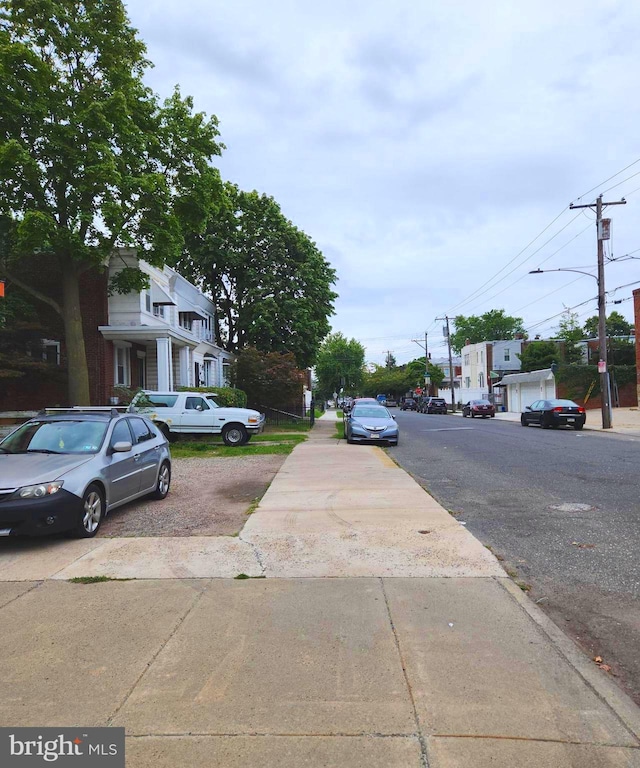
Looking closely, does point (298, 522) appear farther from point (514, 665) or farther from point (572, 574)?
point (514, 665)

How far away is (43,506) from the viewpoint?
6414 mm

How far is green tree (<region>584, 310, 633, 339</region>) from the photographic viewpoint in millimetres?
66062

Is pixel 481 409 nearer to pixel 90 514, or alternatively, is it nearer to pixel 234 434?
pixel 234 434

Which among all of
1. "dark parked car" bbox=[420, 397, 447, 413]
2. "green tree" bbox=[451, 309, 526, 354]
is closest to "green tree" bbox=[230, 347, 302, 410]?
"dark parked car" bbox=[420, 397, 447, 413]

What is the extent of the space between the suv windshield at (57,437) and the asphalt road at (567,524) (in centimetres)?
510

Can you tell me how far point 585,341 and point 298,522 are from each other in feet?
177

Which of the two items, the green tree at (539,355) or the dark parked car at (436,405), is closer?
the dark parked car at (436,405)

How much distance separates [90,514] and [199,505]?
2297mm

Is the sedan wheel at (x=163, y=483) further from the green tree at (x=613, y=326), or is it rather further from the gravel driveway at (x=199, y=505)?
the green tree at (x=613, y=326)

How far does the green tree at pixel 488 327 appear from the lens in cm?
9981

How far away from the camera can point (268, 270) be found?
34.8m

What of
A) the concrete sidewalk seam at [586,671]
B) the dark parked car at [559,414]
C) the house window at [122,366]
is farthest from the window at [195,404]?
the dark parked car at [559,414]

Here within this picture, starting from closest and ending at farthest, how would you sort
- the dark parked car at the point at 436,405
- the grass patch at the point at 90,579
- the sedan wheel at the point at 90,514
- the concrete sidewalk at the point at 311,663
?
the concrete sidewalk at the point at 311,663
the grass patch at the point at 90,579
the sedan wheel at the point at 90,514
the dark parked car at the point at 436,405

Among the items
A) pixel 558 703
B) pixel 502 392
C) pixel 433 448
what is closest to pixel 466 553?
pixel 558 703
